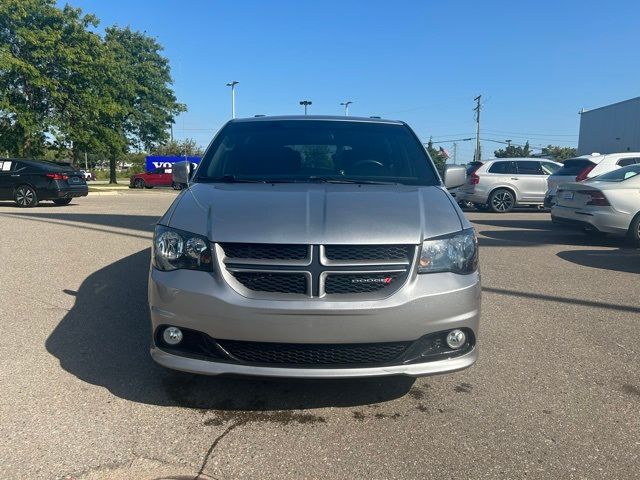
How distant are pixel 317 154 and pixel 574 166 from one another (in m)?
11.5

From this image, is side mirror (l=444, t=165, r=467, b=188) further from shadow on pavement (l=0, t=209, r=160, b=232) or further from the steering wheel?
shadow on pavement (l=0, t=209, r=160, b=232)

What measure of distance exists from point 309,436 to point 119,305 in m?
3.03

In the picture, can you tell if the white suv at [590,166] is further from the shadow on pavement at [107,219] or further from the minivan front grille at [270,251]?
the minivan front grille at [270,251]

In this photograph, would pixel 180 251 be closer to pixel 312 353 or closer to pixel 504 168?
pixel 312 353

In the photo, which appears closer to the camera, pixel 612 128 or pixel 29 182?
pixel 29 182

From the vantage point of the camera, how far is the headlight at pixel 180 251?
2.89 metres

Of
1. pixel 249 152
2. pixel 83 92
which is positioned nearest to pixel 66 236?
pixel 249 152

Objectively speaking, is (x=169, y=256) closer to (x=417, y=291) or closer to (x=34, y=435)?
(x=34, y=435)

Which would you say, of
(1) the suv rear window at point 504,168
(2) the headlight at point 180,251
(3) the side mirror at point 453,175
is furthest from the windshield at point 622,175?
(2) the headlight at point 180,251

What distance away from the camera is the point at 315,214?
300 cm

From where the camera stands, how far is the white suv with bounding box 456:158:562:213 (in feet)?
52.3

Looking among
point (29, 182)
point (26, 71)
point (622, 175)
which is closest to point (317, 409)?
point (622, 175)

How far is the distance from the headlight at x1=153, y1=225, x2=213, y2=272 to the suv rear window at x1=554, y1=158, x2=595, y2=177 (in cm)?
1274

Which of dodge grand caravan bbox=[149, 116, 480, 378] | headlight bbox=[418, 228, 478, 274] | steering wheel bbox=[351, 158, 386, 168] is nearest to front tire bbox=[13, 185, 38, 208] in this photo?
steering wheel bbox=[351, 158, 386, 168]
